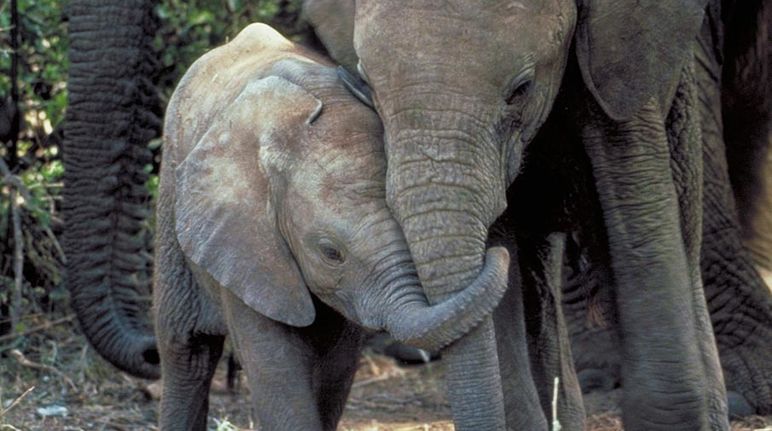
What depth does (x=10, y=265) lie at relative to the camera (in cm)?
754

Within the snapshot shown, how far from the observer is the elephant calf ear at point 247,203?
5062 millimetres

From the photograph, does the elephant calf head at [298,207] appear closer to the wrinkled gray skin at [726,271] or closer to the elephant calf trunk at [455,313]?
the elephant calf trunk at [455,313]

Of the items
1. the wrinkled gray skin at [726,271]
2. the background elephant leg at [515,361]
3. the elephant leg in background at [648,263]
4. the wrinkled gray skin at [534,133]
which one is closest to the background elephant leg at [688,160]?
the wrinkled gray skin at [534,133]

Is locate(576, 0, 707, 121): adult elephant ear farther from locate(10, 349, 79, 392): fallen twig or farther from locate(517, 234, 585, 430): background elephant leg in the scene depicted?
locate(10, 349, 79, 392): fallen twig

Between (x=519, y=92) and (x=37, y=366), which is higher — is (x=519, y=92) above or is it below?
above

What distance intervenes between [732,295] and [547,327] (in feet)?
4.17

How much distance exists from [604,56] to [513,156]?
1.16 ft

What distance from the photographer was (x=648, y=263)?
17.5ft

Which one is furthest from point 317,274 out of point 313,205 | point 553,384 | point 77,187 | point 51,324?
point 51,324

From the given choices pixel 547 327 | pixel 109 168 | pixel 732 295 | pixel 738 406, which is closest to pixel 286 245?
pixel 547 327

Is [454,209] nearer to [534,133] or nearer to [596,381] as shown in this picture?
[534,133]

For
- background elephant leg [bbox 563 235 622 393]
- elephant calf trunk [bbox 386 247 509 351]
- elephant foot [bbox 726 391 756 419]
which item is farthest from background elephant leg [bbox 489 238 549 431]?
elephant foot [bbox 726 391 756 419]

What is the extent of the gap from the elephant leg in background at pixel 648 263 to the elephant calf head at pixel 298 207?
64 centimetres

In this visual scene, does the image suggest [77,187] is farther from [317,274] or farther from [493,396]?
[493,396]
